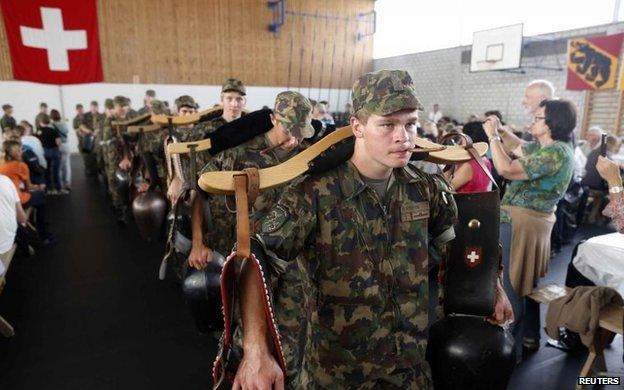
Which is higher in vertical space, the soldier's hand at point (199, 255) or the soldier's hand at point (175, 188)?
the soldier's hand at point (175, 188)

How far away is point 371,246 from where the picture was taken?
1380 mm

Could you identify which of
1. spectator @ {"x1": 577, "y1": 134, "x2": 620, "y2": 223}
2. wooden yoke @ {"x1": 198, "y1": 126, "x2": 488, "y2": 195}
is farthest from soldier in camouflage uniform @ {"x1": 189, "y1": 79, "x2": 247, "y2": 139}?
spectator @ {"x1": 577, "y1": 134, "x2": 620, "y2": 223}

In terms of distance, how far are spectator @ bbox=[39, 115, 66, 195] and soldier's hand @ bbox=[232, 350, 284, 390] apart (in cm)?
853

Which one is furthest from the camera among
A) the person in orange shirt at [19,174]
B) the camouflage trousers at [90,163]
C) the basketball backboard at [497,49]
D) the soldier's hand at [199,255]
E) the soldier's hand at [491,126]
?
the basketball backboard at [497,49]

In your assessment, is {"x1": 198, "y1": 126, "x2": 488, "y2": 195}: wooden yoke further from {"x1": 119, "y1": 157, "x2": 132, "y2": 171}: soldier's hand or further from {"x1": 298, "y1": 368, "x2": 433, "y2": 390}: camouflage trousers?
{"x1": 119, "y1": 157, "x2": 132, "y2": 171}: soldier's hand

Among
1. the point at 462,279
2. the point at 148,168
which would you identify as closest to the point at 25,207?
the point at 148,168

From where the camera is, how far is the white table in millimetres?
2660

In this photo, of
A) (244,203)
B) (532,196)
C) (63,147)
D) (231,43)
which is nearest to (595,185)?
(532,196)

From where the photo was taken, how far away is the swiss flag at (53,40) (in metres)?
11.5

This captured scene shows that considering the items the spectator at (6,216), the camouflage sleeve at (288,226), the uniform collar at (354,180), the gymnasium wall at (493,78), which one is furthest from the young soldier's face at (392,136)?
the gymnasium wall at (493,78)

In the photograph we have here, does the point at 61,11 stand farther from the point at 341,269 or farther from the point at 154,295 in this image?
the point at 341,269

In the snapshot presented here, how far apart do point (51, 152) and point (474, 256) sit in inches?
343

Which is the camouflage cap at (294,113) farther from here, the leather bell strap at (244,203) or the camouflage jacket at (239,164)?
the leather bell strap at (244,203)

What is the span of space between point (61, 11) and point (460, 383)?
46.6ft
